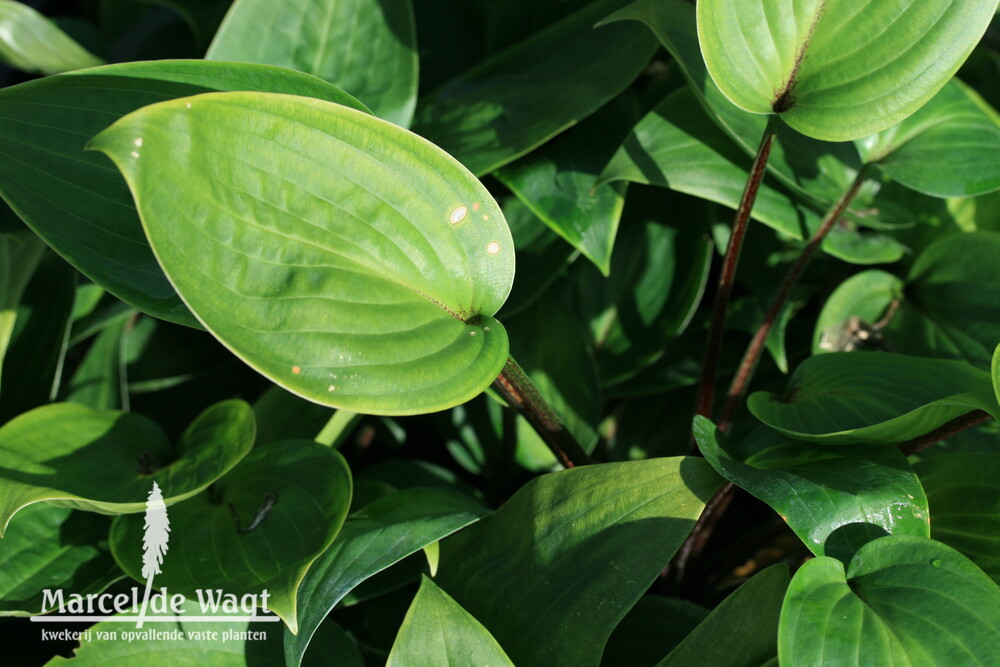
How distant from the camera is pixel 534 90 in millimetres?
915

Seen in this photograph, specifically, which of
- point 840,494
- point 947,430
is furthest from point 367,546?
point 947,430

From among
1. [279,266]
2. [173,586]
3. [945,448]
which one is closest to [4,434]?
[173,586]

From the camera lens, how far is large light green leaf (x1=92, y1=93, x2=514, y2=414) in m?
0.47

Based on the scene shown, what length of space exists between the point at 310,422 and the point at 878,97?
2.13 ft

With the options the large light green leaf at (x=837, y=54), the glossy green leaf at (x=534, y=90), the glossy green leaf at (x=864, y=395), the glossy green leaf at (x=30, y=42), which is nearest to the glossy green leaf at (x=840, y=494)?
the glossy green leaf at (x=864, y=395)

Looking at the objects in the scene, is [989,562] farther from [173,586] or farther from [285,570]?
[173,586]

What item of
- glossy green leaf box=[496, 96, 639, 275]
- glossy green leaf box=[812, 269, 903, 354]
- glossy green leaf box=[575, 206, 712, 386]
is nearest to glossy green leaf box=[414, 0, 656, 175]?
glossy green leaf box=[496, 96, 639, 275]

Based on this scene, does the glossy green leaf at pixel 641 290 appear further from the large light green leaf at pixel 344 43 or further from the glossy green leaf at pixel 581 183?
the large light green leaf at pixel 344 43

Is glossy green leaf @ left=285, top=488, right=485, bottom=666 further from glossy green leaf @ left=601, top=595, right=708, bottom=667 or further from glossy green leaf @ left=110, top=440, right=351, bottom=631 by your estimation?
glossy green leaf @ left=601, top=595, right=708, bottom=667

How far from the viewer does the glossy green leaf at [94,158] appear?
23.7 inches

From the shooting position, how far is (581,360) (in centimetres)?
93

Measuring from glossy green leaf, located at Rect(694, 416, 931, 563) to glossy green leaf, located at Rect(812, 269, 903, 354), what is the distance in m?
0.28

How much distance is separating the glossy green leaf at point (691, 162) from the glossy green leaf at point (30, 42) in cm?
81

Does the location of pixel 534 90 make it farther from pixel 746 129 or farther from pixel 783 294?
pixel 783 294
